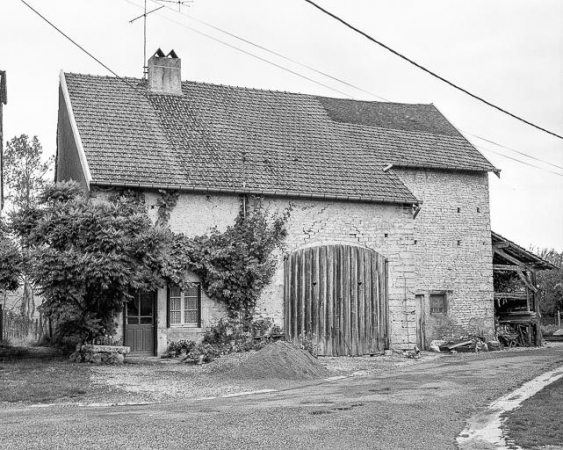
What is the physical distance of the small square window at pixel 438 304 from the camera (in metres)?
28.7

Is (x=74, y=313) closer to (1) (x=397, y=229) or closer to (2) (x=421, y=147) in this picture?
(1) (x=397, y=229)

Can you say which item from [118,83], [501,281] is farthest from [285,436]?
[501,281]

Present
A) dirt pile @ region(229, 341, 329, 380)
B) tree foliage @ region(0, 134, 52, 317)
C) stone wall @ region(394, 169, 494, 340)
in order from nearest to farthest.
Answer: dirt pile @ region(229, 341, 329, 380), stone wall @ region(394, 169, 494, 340), tree foliage @ region(0, 134, 52, 317)

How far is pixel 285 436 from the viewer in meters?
9.79

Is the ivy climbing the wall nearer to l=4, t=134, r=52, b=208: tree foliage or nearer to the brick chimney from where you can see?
the brick chimney

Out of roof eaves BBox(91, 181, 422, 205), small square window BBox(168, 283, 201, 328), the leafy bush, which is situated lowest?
the leafy bush

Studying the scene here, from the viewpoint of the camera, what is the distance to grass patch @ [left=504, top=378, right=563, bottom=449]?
9.41 metres

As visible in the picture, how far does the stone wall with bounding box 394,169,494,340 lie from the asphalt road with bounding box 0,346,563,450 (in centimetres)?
1256

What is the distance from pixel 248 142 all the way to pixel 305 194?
2.96 m

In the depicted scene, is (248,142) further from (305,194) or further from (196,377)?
(196,377)

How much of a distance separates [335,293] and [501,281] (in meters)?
10.9

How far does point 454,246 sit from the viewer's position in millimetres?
29047

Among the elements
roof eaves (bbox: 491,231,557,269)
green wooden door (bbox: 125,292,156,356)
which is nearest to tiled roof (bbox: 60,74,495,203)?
roof eaves (bbox: 491,231,557,269)

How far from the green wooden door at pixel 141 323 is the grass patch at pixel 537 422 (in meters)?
11.5
